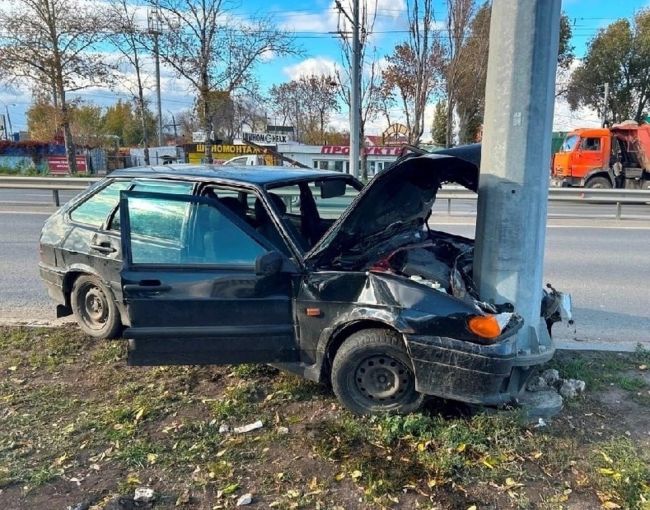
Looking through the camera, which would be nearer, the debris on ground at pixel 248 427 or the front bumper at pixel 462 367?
the front bumper at pixel 462 367

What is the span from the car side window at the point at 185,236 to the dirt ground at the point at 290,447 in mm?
940

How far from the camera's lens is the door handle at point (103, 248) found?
4.18 metres

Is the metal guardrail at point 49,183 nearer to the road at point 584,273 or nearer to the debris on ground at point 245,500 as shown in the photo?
the road at point 584,273

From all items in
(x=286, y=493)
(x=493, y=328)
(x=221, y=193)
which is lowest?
(x=286, y=493)

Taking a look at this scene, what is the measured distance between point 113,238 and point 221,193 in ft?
3.51

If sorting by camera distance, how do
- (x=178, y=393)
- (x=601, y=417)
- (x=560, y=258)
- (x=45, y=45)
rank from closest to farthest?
(x=601, y=417), (x=178, y=393), (x=560, y=258), (x=45, y=45)

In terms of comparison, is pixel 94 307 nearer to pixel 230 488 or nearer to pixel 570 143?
pixel 230 488

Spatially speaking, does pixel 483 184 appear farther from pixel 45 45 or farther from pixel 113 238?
pixel 45 45

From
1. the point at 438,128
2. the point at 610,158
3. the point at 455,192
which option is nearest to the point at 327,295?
the point at 455,192

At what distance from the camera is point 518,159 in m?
3.07

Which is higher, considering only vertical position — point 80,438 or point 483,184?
point 483,184

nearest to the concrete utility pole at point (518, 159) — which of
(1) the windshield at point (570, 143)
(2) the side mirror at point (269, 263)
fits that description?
(2) the side mirror at point (269, 263)

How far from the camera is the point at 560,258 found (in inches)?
323

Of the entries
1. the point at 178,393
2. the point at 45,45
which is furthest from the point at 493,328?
the point at 45,45
